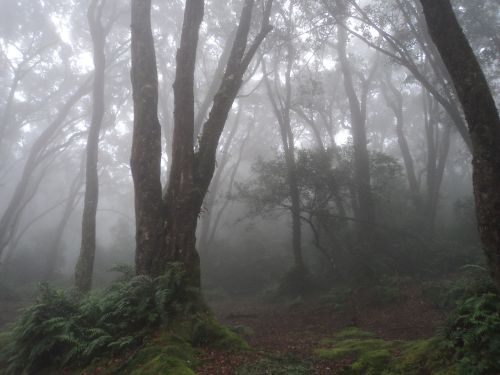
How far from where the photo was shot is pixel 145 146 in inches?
331

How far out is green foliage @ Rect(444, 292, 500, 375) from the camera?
3.99 meters

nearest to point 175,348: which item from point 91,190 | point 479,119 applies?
point 479,119

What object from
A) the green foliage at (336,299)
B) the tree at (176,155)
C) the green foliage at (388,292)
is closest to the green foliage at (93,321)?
the tree at (176,155)

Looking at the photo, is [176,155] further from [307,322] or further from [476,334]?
[307,322]

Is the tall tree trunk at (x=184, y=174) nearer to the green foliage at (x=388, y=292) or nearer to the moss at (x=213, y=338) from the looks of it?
the moss at (x=213, y=338)

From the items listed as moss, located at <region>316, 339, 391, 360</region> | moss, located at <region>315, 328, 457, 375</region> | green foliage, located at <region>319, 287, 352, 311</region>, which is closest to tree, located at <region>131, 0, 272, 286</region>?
moss, located at <region>316, 339, 391, 360</region>

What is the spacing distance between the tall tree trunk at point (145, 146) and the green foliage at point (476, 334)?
536cm

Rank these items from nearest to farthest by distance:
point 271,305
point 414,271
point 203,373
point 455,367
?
point 455,367 < point 203,373 < point 271,305 < point 414,271

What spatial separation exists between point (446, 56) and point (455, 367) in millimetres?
4208

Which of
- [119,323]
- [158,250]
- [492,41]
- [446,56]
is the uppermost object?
[492,41]

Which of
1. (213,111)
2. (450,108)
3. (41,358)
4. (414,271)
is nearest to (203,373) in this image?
(41,358)

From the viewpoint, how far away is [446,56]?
5.55 m

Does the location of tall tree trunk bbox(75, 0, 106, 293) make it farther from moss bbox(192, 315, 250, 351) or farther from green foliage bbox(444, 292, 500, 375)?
green foliage bbox(444, 292, 500, 375)

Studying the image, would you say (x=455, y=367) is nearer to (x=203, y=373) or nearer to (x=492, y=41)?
(x=203, y=373)
